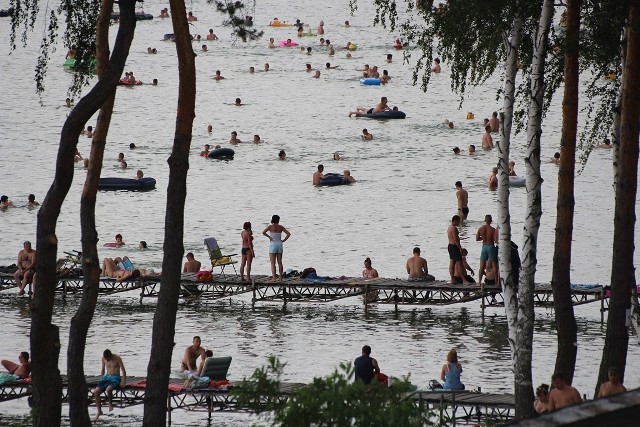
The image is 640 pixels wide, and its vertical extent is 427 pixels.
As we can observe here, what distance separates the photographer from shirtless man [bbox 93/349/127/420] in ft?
59.0

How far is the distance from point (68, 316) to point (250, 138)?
1214 inches

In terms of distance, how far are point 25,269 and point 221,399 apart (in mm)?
10148

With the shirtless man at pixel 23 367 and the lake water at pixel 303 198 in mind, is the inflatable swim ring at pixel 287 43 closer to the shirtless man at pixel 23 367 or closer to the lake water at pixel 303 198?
the lake water at pixel 303 198

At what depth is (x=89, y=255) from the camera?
14625 mm

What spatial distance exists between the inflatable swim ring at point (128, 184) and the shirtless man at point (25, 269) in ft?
58.4

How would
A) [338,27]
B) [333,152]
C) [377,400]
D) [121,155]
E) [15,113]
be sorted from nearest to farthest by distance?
1. [377,400]
2. [121,155]
3. [333,152]
4. [15,113]
5. [338,27]

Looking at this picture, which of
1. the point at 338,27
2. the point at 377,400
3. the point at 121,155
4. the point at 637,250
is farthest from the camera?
the point at 338,27

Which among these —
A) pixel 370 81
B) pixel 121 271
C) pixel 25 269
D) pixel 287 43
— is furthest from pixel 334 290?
pixel 287 43

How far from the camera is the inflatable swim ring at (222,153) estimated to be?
2032 inches

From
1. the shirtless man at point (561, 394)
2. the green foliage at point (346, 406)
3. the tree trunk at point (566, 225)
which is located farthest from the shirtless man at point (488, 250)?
the green foliage at point (346, 406)

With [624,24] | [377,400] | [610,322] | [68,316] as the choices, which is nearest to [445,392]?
[610,322]

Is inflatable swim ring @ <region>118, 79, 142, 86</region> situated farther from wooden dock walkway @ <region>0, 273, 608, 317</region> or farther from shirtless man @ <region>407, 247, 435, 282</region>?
shirtless man @ <region>407, 247, 435, 282</region>

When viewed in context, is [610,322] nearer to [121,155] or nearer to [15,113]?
[121,155]

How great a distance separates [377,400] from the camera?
858 centimetres
